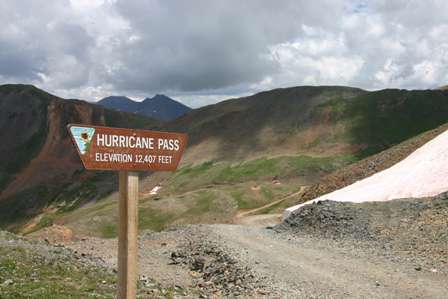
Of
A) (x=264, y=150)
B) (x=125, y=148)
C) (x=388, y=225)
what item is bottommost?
(x=388, y=225)

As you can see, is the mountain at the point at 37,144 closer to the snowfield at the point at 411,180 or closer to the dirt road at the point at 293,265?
the snowfield at the point at 411,180

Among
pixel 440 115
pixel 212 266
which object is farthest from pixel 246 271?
pixel 440 115

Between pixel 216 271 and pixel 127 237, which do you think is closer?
pixel 127 237

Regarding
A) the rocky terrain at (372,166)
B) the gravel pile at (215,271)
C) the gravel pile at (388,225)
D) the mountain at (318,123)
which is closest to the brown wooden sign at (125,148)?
the gravel pile at (215,271)

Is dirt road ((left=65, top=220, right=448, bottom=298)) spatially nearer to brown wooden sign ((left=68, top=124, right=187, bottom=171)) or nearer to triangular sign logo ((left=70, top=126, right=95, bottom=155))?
brown wooden sign ((left=68, top=124, right=187, bottom=171))

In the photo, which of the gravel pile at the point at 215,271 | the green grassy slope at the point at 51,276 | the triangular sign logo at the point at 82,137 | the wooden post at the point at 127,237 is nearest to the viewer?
the triangular sign logo at the point at 82,137

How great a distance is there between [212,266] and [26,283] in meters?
8.92

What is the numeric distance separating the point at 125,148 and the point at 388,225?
767 inches

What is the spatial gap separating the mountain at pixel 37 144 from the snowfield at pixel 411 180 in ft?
275

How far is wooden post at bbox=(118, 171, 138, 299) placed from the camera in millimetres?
9211

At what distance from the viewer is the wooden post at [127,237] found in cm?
921

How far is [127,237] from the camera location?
9.29m

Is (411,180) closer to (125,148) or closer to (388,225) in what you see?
(388,225)

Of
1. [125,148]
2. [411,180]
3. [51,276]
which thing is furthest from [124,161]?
[411,180]
